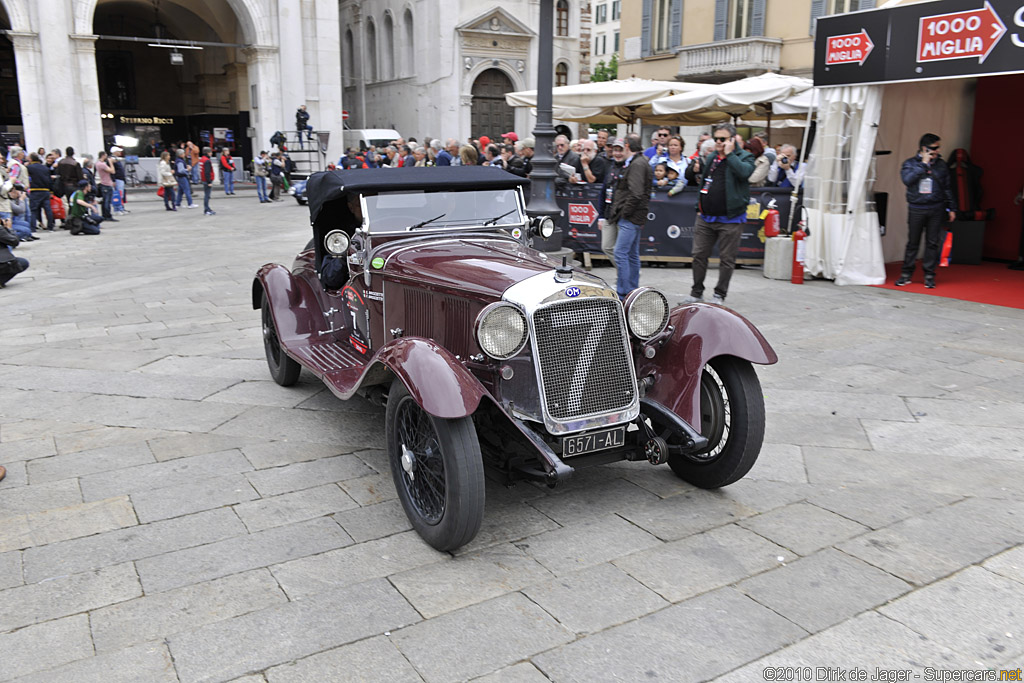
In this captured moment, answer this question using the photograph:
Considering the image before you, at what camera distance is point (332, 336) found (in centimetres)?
574

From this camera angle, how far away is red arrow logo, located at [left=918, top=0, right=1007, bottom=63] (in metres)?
8.16

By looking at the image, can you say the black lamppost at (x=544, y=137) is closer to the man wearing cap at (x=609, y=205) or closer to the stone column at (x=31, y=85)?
the man wearing cap at (x=609, y=205)

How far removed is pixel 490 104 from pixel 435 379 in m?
33.6

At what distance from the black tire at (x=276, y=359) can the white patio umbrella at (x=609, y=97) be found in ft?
23.8

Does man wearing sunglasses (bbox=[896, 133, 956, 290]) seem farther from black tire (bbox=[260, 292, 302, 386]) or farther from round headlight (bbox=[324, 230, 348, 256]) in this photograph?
black tire (bbox=[260, 292, 302, 386])

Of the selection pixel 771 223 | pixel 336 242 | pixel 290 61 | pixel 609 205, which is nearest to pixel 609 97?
pixel 609 205

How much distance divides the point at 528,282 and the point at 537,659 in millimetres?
1757

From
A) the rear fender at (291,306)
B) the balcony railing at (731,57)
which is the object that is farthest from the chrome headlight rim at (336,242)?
the balcony railing at (731,57)

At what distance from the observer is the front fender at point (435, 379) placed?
339cm

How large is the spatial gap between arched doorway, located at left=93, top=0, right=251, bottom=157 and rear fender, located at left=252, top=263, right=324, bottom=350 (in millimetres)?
25132

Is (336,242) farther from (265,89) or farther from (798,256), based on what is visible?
(265,89)

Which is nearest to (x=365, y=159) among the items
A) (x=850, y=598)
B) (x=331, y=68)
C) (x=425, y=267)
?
(x=331, y=68)

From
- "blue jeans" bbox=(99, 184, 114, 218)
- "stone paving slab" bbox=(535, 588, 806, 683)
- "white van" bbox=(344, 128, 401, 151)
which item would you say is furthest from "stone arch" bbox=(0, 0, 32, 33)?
"stone paving slab" bbox=(535, 588, 806, 683)

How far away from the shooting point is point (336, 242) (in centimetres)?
506
